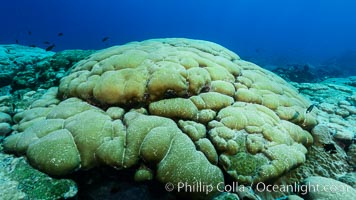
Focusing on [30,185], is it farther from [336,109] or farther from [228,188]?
[336,109]

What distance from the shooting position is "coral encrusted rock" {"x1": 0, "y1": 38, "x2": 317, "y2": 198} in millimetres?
4312

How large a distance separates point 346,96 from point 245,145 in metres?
6.02

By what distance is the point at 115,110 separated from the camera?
5359 millimetres

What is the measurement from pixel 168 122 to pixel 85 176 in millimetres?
1796

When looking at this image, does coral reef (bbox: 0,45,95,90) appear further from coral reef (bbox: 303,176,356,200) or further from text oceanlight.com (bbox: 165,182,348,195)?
coral reef (bbox: 303,176,356,200)

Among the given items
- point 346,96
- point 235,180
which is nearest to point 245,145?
point 235,180

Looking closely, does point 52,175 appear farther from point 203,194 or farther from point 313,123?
point 313,123

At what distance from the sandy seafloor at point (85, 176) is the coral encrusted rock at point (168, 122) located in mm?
261

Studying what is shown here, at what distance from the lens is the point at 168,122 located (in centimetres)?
483

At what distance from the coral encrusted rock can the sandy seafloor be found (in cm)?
26

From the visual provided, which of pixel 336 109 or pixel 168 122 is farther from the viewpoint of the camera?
pixel 336 109

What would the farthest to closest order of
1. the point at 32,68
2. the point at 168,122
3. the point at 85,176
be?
the point at 32,68, the point at 168,122, the point at 85,176

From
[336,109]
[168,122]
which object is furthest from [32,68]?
[336,109]

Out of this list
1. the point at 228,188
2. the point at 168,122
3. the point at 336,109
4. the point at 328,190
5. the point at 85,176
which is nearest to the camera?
the point at 328,190
